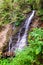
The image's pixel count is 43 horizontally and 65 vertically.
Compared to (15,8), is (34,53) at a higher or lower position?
lower

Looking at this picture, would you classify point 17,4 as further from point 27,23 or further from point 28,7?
point 27,23

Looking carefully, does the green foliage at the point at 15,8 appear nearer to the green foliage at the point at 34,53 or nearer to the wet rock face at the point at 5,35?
the wet rock face at the point at 5,35


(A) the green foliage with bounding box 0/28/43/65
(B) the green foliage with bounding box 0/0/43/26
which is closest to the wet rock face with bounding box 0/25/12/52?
(B) the green foliage with bounding box 0/0/43/26

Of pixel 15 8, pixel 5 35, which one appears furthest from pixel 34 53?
pixel 15 8

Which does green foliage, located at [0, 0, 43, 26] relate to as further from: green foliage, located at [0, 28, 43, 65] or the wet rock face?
green foliage, located at [0, 28, 43, 65]

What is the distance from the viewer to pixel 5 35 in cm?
980

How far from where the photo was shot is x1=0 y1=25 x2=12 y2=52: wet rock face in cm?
951

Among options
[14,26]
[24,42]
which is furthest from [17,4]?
[24,42]

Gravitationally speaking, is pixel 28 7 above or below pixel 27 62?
above

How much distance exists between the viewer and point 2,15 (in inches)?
430

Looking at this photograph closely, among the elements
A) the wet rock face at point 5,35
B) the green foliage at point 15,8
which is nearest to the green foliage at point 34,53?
the wet rock face at point 5,35

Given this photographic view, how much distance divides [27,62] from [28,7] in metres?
4.40

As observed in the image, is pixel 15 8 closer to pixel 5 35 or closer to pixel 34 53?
pixel 5 35

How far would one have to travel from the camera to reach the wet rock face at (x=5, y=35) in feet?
31.2
